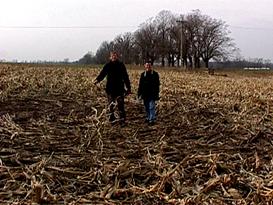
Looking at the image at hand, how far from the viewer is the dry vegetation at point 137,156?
627 cm

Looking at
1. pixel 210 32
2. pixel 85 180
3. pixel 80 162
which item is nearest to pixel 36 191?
pixel 85 180

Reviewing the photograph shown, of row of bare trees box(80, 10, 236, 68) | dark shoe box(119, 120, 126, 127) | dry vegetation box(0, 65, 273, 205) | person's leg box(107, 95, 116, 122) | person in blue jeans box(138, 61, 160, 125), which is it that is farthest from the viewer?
row of bare trees box(80, 10, 236, 68)

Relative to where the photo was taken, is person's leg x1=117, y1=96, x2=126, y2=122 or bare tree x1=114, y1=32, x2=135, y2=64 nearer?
person's leg x1=117, y1=96, x2=126, y2=122

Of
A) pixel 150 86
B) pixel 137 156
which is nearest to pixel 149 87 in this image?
pixel 150 86

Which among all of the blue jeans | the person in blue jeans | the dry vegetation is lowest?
the dry vegetation

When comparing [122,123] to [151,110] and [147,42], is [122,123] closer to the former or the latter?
[151,110]

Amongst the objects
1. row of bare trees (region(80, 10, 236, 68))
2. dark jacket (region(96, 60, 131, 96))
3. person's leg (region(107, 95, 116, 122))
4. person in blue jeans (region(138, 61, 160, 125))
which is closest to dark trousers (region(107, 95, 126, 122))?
person's leg (region(107, 95, 116, 122))

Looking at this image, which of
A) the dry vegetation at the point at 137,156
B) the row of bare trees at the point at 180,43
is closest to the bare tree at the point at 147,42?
the row of bare trees at the point at 180,43

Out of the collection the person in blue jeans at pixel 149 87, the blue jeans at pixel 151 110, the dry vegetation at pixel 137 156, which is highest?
the person in blue jeans at pixel 149 87

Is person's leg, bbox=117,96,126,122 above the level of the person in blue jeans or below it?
below

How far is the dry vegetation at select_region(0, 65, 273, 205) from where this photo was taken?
6.27m

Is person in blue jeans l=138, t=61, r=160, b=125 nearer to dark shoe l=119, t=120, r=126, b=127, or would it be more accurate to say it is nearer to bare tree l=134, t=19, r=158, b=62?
dark shoe l=119, t=120, r=126, b=127

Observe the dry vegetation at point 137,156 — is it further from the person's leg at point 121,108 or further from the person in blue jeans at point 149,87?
the person in blue jeans at point 149,87

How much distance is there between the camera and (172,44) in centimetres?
9431
